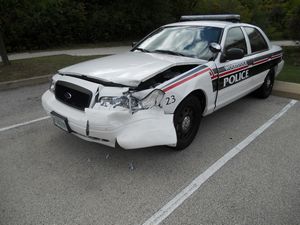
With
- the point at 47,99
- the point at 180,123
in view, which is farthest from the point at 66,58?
the point at 180,123

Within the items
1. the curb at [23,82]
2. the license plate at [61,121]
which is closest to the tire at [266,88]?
the license plate at [61,121]

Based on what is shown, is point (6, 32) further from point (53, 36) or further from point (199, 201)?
point (199, 201)

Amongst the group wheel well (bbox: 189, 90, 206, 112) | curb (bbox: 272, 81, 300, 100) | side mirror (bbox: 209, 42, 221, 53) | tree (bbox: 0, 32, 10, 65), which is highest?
side mirror (bbox: 209, 42, 221, 53)

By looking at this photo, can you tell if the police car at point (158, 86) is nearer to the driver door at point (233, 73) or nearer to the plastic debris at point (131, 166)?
the driver door at point (233, 73)

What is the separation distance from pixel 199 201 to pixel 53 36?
535 inches

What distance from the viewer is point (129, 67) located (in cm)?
368

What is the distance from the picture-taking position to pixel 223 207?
9.50ft

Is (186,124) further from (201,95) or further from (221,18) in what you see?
(221,18)

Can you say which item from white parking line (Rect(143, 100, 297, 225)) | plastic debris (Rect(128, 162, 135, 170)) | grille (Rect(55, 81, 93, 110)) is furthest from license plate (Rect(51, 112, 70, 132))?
white parking line (Rect(143, 100, 297, 225))

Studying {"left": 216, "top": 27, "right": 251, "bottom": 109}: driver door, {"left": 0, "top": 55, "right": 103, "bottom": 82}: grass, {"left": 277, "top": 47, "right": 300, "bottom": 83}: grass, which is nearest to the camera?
{"left": 216, "top": 27, "right": 251, "bottom": 109}: driver door

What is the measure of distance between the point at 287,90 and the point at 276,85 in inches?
16.1

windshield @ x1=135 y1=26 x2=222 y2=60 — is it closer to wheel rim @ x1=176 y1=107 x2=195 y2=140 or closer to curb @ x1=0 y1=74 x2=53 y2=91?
wheel rim @ x1=176 y1=107 x2=195 y2=140

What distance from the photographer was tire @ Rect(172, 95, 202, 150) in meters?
3.71

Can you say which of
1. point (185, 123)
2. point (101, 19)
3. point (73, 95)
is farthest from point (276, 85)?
point (101, 19)
